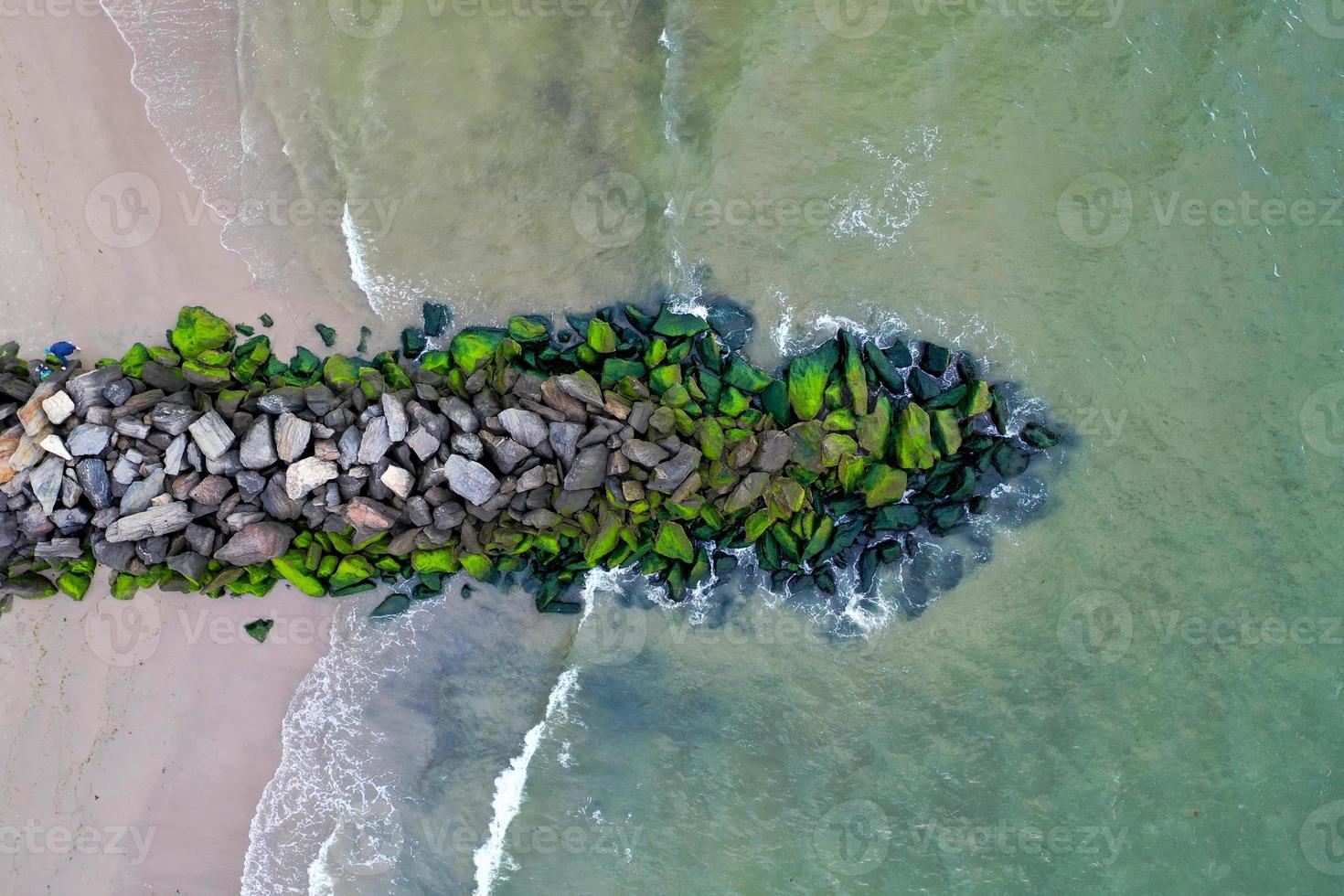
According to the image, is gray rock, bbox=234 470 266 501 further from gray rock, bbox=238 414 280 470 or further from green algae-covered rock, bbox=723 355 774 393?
green algae-covered rock, bbox=723 355 774 393

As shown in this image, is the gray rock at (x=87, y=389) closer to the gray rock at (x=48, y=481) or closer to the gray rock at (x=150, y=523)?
the gray rock at (x=48, y=481)

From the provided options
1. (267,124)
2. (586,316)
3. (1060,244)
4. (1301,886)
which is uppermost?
(1060,244)

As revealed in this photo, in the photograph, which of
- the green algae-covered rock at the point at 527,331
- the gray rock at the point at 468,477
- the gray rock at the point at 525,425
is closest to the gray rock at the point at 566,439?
the gray rock at the point at 525,425

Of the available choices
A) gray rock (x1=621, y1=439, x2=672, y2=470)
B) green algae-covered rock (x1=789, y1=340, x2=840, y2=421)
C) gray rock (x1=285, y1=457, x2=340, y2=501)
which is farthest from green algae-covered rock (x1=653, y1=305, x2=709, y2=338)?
gray rock (x1=285, y1=457, x2=340, y2=501)

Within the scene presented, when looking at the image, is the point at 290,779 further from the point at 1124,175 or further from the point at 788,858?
the point at 1124,175

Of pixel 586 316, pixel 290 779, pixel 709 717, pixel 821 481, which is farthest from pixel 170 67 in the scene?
pixel 709 717

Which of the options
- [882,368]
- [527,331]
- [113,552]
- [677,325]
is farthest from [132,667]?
[882,368]
